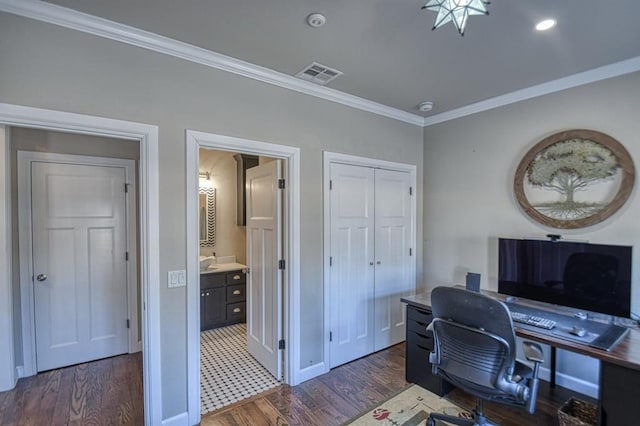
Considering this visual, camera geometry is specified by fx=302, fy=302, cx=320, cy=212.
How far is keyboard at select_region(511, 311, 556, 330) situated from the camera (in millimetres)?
2088

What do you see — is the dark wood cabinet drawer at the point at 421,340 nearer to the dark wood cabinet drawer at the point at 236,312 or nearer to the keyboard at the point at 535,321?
the keyboard at the point at 535,321

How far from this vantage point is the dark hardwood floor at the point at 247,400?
2291 mm

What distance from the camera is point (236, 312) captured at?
14.1 feet

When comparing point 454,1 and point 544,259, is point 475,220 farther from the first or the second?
point 454,1

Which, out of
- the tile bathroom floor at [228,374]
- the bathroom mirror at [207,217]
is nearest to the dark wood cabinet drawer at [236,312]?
the tile bathroom floor at [228,374]

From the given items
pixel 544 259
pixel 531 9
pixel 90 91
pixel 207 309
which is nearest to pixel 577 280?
pixel 544 259

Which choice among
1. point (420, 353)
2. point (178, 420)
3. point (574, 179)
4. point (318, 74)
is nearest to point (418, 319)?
point (420, 353)

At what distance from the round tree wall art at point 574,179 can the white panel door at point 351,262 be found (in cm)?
152

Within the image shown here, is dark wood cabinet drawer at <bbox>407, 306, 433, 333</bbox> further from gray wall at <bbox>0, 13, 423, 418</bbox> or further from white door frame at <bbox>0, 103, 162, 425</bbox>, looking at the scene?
white door frame at <bbox>0, 103, 162, 425</bbox>

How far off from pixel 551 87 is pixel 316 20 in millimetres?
2302

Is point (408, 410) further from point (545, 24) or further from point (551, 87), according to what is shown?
point (551, 87)

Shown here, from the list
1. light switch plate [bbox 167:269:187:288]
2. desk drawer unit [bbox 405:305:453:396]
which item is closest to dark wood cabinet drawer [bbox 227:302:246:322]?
light switch plate [bbox 167:269:187:288]

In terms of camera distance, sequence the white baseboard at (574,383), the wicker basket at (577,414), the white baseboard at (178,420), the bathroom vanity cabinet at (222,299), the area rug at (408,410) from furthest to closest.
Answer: the bathroom vanity cabinet at (222,299)
the white baseboard at (574,383)
the area rug at (408,410)
the white baseboard at (178,420)
the wicker basket at (577,414)

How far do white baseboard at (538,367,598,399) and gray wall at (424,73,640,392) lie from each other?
39 mm
